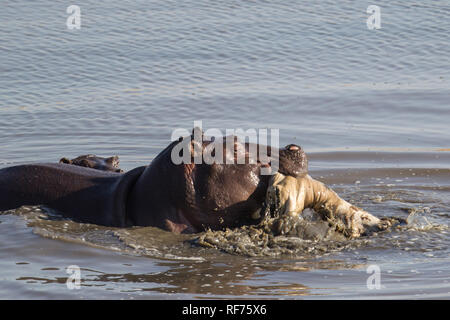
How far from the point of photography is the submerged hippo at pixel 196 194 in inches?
233

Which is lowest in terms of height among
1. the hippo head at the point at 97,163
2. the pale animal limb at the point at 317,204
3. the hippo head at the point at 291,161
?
the pale animal limb at the point at 317,204

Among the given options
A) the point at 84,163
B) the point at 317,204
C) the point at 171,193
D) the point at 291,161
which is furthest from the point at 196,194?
the point at 84,163

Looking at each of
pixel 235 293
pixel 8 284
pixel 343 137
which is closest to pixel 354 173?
pixel 343 137

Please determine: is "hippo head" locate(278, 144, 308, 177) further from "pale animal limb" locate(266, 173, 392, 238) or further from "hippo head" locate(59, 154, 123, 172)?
"hippo head" locate(59, 154, 123, 172)

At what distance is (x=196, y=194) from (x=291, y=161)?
74 cm

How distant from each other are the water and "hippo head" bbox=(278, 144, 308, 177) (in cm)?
64

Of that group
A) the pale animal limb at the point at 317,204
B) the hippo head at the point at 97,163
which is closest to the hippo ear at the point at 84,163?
the hippo head at the point at 97,163

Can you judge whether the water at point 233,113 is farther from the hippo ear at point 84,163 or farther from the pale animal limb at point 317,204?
the hippo ear at point 84,163

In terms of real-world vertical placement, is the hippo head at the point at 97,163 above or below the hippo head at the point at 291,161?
below

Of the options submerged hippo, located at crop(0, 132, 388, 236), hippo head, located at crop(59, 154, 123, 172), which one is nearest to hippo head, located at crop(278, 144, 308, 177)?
submerged hippo, located at crop(0, 132, 388, 236)

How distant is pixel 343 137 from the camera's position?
9906mm

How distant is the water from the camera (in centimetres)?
572
